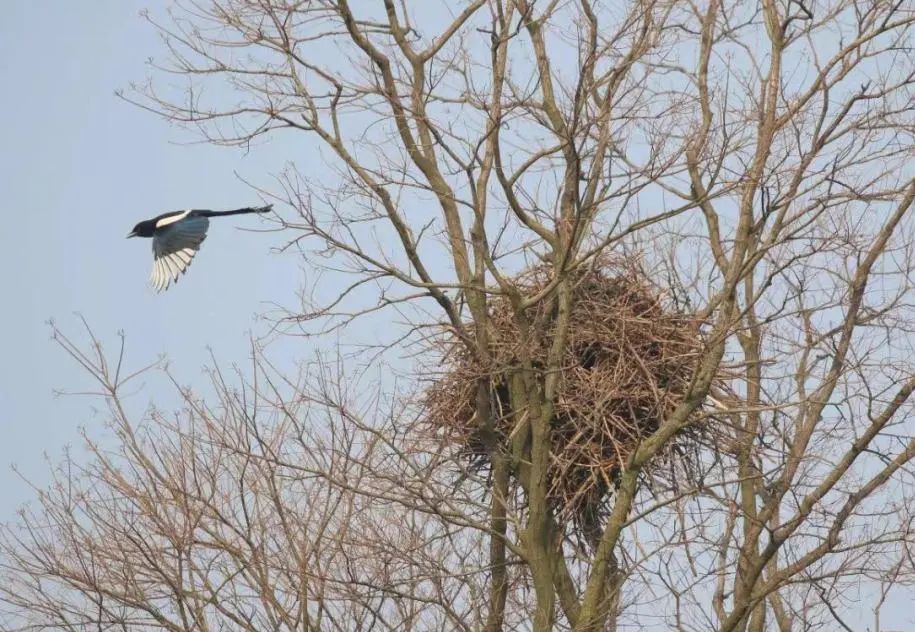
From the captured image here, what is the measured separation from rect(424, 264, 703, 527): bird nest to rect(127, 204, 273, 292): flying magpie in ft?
7.77

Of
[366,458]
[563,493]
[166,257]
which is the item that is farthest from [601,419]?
[166,257]

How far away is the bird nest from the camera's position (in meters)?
6.81

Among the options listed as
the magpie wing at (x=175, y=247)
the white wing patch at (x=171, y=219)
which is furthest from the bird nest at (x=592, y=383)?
the white wing patch at (x=171, y=219)

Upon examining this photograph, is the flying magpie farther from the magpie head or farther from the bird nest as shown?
the bird nest

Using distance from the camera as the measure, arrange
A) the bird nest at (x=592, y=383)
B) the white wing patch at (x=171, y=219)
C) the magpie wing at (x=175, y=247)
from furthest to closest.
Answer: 1. the white wing patch at (x=171, y=219)
2. the magpie wing at (x=175, y=247)
3. the bird nest at (x=592, y=383)

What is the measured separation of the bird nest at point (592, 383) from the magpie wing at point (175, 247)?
2.36 meters

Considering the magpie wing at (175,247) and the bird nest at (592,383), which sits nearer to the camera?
the bird nest at (592,383)

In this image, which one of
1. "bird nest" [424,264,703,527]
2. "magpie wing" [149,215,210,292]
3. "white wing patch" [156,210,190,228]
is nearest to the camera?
"bird nest" [424,264,703,527]

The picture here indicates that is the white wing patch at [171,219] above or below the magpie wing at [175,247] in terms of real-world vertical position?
above

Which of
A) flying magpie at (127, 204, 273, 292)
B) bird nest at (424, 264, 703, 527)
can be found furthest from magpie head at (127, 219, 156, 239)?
bird nest at (424, 264, 703, 527)

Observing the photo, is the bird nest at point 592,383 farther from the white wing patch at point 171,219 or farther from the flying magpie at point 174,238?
the white wing patch at point 171,219

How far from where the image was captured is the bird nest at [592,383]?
22.4 ft

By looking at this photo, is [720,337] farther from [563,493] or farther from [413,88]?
[413,88]

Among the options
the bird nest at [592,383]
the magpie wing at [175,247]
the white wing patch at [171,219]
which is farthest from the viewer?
the white wing patch at [171,219]
